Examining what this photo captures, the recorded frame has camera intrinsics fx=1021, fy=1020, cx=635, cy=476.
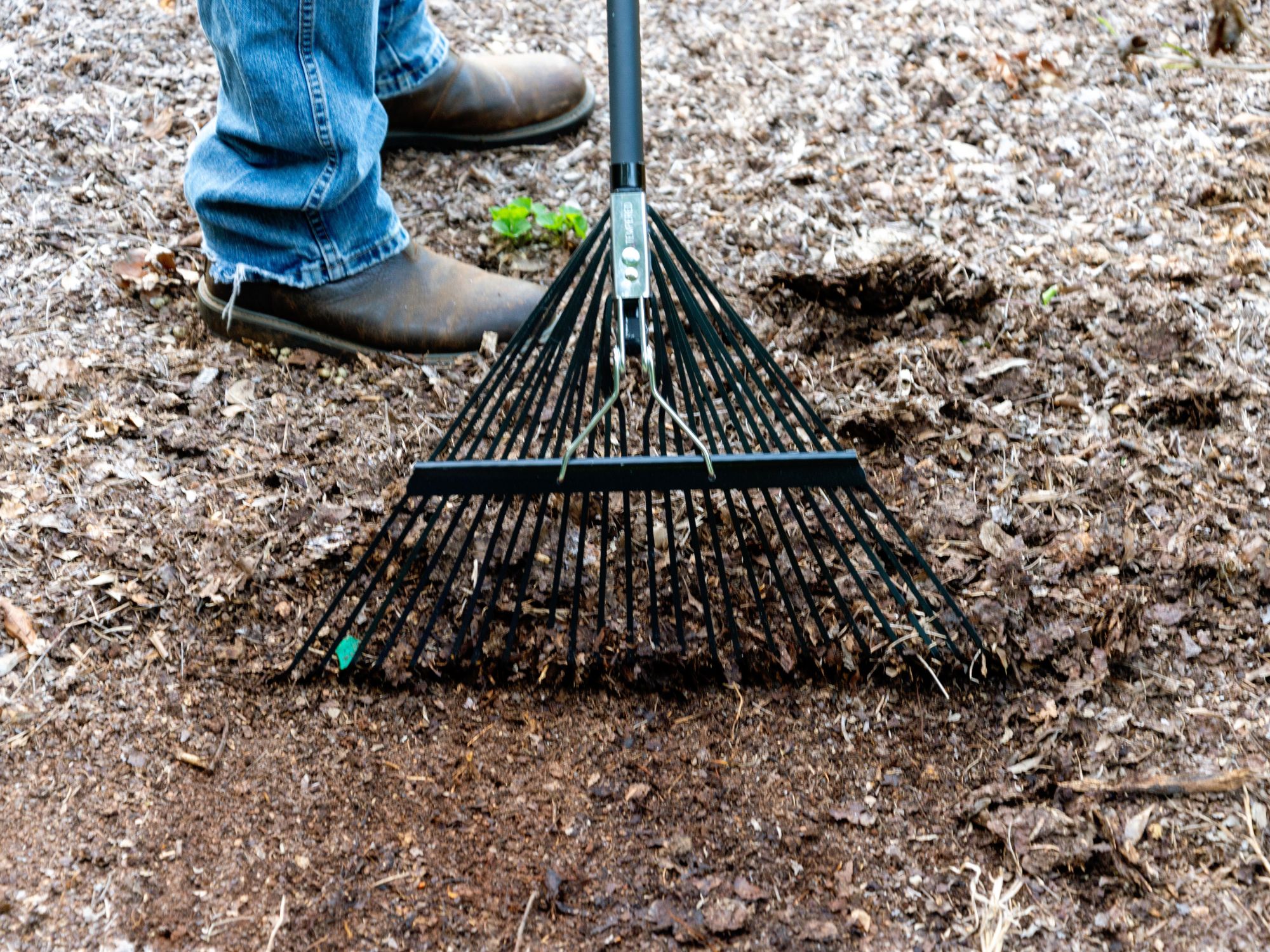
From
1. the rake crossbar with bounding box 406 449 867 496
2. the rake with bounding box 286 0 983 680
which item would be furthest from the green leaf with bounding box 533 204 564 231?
the rake crossbar with bounding box 406 449 867 496

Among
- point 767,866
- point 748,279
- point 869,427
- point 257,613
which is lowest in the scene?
point 767,866

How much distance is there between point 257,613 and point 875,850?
3.21 feet

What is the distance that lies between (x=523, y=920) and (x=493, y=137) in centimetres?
193

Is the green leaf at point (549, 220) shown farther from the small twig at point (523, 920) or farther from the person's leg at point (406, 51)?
the small twig at point (523, 920)

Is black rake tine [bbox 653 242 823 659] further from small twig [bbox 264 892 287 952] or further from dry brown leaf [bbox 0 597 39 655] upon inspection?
dry brown leaf [bbox 0 597 39 655]

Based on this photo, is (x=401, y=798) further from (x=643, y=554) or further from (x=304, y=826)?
(x=643, y=554)

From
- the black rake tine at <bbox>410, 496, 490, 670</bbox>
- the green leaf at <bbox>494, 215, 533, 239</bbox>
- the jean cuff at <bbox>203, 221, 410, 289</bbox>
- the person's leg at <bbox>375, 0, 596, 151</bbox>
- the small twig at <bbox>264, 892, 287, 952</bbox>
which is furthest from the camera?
the person's leg at <bbox>375, 0, 596, 151</bbox>

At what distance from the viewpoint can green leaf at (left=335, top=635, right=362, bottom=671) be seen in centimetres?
155

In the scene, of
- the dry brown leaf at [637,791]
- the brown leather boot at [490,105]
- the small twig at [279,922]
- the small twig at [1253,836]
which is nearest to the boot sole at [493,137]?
the brown leather boot at [490,105]

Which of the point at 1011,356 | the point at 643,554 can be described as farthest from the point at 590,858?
the point at 1011,356

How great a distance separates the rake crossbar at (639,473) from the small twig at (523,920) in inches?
20.9

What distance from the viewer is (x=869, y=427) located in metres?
1.83

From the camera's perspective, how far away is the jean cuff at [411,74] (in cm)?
242

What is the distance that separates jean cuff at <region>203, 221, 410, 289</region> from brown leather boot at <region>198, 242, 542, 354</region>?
0.5 inches
